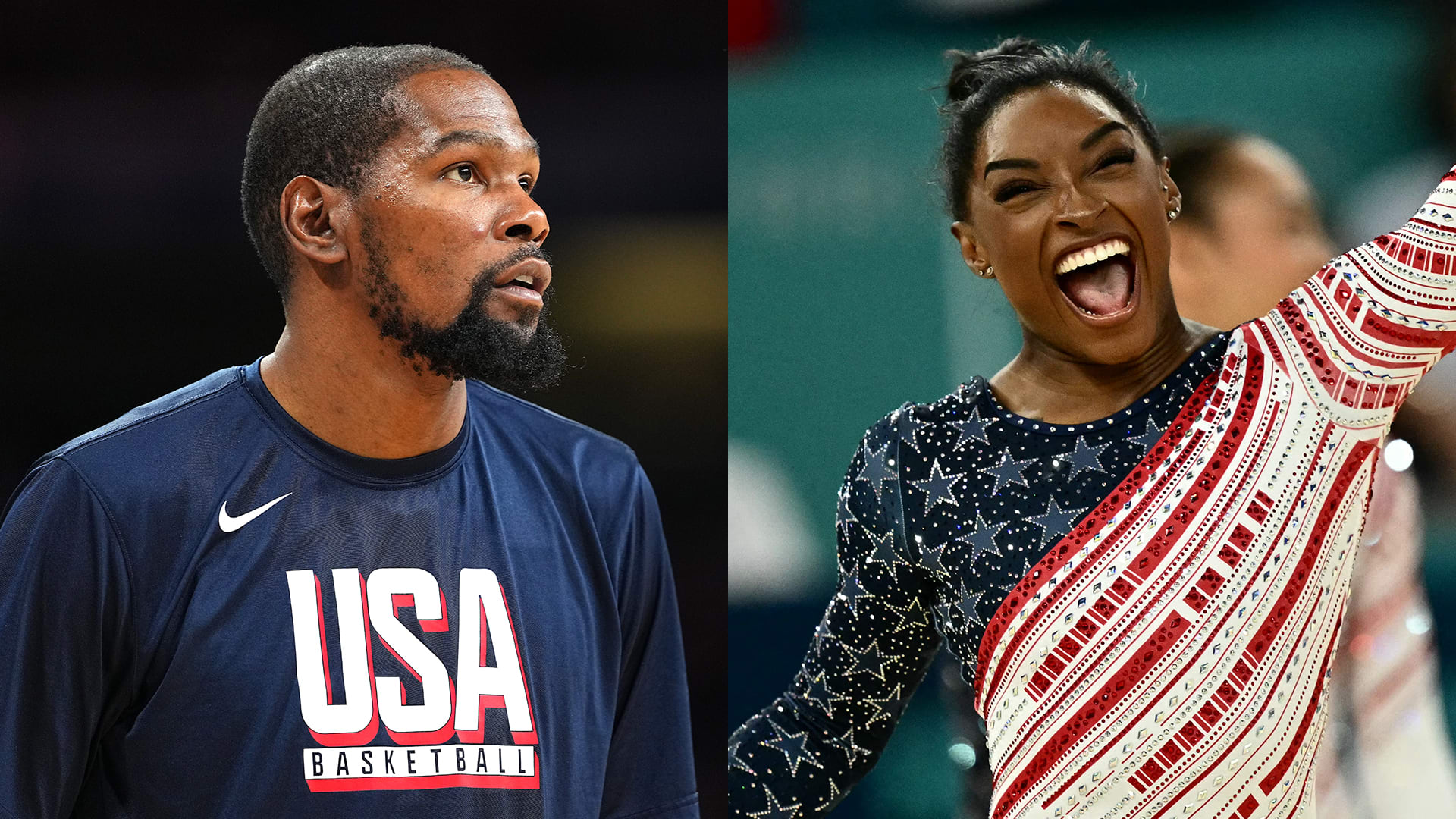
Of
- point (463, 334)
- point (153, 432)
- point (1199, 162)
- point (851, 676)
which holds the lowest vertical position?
point (851, 676)

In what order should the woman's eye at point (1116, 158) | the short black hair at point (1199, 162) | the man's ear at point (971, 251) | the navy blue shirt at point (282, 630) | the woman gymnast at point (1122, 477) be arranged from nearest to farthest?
1. the navy blue shirt at point (282, 630)
2. the woman gymnast at point (1122, 477)
3. the woman's eye at point (1116, 158)
4. the man's ear at point (971, 251)
5. the short black hair at point (1199, 162)

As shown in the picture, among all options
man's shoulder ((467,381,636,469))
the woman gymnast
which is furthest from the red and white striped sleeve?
man's shoulder ((467,381,636,469))

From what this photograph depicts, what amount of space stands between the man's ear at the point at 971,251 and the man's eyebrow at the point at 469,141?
1.74ft

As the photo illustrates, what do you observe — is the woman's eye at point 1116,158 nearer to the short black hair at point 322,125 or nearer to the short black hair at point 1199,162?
the short black hair at point 1199,162

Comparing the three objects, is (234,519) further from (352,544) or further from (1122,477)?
(1122,477)

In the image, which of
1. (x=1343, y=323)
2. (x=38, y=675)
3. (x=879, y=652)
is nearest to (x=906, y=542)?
(x=879, y=652)

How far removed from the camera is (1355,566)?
1.75m

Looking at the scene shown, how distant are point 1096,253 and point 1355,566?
0.51 metres

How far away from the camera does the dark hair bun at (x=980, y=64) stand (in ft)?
5.65

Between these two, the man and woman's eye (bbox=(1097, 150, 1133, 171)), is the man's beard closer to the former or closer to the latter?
the man

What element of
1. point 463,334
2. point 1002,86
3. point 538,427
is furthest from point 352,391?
point 1002,86

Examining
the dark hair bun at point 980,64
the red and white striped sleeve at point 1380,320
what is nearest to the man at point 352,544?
the dark hair bun at point 980,64

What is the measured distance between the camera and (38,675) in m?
1.43

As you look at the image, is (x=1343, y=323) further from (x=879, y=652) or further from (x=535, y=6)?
(x=535, y=6)
